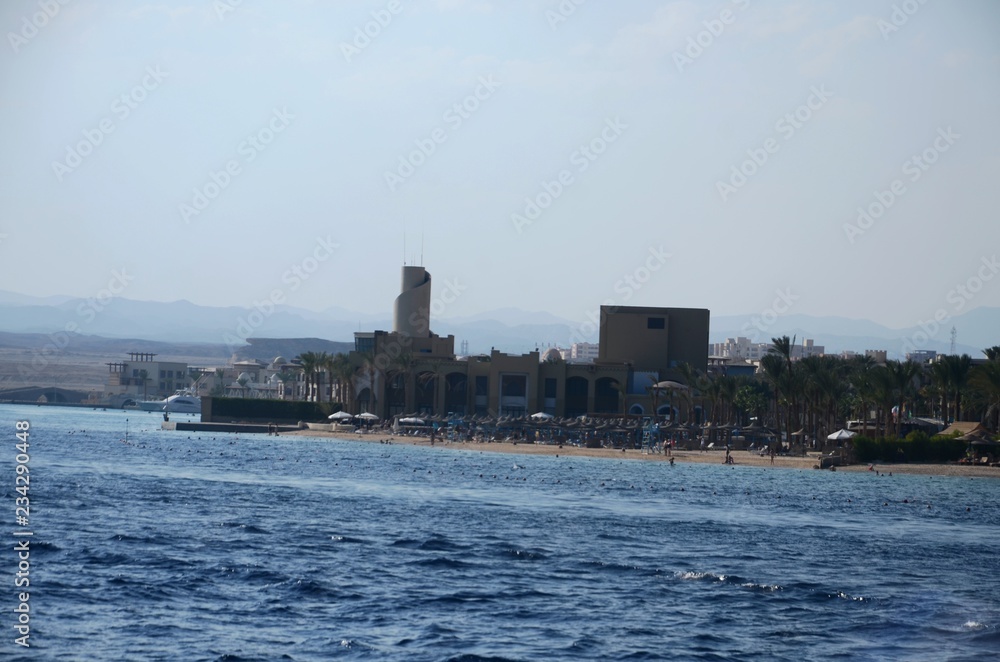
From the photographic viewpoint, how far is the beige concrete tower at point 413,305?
435 feet

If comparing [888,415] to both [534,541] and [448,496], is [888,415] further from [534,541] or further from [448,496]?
[534,541]

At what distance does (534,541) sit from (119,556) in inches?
467

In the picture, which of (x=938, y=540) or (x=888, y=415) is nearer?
(x=938, y=540)

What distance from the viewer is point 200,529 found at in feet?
115

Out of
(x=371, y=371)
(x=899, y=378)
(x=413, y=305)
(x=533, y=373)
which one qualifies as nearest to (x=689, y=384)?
(x=533, y=373)

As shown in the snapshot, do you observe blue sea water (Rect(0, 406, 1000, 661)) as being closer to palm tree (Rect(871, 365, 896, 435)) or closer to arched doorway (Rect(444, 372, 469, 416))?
palm tree (Rect(871, 365, 896, 435))

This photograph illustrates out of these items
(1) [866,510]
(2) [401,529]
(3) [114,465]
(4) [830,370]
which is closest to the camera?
(2) [401,529]

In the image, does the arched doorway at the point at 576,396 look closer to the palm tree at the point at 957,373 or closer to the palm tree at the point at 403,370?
the palm tree at the point at 403,370

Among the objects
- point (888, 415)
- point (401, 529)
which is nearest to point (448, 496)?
point (401, 529)

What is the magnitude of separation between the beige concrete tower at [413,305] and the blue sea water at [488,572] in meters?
75.8

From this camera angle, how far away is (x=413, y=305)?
134500mm

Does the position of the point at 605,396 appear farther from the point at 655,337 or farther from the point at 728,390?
the point at 728,390

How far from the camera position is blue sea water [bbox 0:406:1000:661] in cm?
2155

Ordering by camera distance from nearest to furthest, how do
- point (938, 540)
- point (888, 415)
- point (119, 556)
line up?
point (119, 556) → point (938, 540) → point (888, 415)
